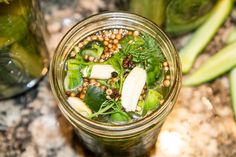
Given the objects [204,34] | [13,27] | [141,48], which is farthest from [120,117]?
[204,34]

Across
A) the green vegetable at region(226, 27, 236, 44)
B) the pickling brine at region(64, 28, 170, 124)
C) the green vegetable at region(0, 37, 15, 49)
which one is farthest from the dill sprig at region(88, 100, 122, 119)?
the green vegetable at region(226, 27, 236, 44)

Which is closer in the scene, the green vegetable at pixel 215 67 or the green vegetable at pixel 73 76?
the green vegetable at pixel 73 76

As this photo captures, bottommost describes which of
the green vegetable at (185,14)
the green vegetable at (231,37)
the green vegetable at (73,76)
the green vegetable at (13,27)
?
the green vegetable at (73,76)

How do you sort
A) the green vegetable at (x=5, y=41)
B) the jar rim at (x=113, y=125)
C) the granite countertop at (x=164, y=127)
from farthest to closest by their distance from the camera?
the granite countertop at (x=164, y=127)
the green vegetable at (x=5, y=41)
the jar rim at (x=113, y=125)

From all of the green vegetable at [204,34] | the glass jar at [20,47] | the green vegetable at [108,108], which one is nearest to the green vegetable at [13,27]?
the glass jar at [20,47]

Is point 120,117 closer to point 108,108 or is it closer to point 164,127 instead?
point 108,108

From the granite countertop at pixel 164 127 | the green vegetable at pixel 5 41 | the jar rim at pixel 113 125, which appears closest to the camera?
the jar rim at pixel 113 125

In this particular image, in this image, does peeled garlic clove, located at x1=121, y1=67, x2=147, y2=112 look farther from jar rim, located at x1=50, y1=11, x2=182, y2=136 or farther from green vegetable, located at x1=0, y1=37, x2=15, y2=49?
green vegetable, located at x1=0, y1=37, x2=15, y2=49

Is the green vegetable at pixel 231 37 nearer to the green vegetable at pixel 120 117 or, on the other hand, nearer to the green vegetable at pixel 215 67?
the green vegetable at pixel 215 67
